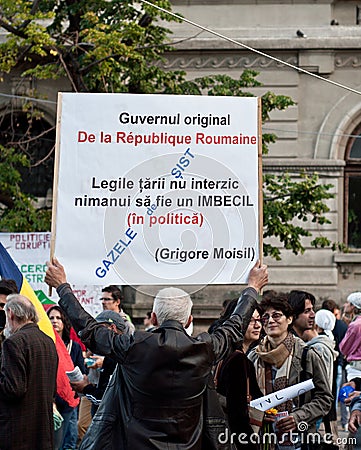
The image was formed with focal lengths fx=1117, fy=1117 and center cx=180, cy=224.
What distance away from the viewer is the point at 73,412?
1066 cm

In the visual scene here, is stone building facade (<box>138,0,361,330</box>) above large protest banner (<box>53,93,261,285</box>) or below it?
above

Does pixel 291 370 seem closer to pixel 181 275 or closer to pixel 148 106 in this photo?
pixel 181 275

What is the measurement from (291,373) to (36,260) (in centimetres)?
787

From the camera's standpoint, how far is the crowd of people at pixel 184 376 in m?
5.41

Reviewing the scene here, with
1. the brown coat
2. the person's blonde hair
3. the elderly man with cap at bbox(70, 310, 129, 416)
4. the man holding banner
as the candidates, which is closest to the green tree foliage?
the elderly man with cap at bbox(70, 310, 129, 416)

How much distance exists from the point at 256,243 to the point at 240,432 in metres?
1.11

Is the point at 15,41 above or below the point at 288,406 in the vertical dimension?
above

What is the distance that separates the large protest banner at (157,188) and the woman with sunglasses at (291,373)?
700 mm

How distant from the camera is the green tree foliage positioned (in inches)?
637

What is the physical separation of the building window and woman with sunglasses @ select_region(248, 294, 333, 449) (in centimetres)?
1396

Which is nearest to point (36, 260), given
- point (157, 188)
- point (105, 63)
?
point (105, 63)

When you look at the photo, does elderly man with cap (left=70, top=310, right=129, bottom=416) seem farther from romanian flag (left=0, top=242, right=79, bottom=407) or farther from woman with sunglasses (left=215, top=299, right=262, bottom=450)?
woman with sunglasses (left=215, top=299, right=262, bottom=450)

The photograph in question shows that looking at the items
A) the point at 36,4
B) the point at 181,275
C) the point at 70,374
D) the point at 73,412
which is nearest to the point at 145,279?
the point at 181,275

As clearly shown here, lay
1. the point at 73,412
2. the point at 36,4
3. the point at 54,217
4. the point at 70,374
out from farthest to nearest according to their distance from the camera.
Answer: the point at 36,4 < the point at 73,412 < the point at 70,374 < the point at 54,217
